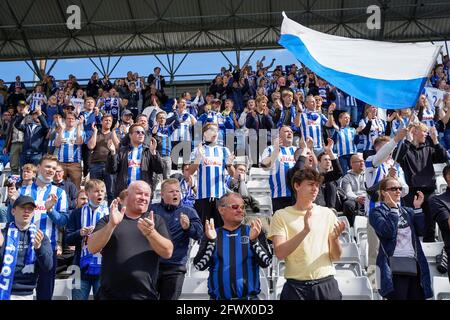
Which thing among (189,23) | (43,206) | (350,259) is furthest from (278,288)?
(189,23)

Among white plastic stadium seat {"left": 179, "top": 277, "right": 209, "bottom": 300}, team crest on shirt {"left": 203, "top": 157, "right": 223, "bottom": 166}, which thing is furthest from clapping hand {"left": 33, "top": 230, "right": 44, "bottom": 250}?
team crest on shirt {"left": 203, "top": 157, "right": 223, "bottom": 166}

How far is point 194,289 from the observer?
5.61 metres

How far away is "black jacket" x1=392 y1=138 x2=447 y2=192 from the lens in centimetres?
769

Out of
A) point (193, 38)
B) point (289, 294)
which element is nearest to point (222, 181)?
point (289, 294)

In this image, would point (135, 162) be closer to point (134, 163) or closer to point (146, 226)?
point (134, 163)

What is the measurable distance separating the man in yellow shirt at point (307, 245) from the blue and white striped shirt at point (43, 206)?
2.94 m

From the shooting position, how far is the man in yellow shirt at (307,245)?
155 inches

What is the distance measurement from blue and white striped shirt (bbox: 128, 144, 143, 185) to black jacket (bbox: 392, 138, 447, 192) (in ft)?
11.7

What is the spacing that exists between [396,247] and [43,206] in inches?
154

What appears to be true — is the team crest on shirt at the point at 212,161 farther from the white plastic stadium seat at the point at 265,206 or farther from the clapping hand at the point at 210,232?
the clapping hand at the point at 210,232

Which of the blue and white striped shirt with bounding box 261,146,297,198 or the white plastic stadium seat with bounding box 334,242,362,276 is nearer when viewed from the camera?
the white plastic stadium seat with bounding box 334,242,362,276

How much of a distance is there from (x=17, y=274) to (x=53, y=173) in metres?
1.94

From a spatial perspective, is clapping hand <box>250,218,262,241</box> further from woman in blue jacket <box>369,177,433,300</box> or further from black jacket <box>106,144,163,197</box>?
black jacket <box>106,144,163,197</box>
